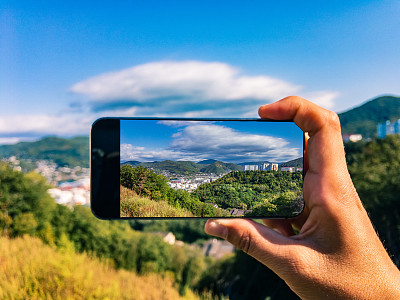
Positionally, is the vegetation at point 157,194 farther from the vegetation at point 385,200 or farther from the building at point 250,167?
the vegetation at point 385,200

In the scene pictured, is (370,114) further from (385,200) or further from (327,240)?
(327,240)

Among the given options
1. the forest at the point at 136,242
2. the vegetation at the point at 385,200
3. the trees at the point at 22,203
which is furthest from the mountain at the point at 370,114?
the trees at the point at 22,203

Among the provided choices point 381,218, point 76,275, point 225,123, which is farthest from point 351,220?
point 381,218

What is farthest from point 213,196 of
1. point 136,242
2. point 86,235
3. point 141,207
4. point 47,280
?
point 86,235

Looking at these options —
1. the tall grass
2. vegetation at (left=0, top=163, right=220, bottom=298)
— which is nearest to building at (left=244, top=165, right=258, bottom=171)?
the tall grass

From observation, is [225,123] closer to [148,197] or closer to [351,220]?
[148,197]
